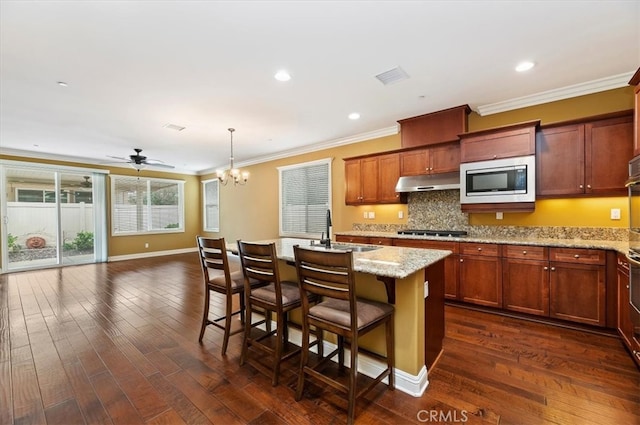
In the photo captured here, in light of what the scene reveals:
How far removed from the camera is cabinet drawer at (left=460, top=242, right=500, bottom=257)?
336 cm

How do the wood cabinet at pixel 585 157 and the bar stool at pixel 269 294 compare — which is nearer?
the bar stool at pixel 269 294

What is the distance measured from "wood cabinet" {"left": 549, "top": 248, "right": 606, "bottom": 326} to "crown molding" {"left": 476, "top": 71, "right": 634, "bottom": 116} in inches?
75.0

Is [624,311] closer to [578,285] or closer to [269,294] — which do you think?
[578,285]

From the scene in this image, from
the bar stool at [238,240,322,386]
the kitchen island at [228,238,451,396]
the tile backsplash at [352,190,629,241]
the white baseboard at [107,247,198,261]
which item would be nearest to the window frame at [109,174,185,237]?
the white baseboard at [107,247,198,261]

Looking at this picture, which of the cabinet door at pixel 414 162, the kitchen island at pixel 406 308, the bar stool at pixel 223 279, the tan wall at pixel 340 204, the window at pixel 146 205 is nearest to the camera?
the kitchen island at pixel 406 308

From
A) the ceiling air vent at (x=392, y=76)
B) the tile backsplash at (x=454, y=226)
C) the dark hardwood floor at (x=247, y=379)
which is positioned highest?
the ceiling air vent at (x=392, y=76)

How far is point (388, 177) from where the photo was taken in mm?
4602

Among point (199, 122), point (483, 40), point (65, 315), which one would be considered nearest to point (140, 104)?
point (199, 122)

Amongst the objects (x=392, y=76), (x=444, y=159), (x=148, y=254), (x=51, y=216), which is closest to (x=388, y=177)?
(x=444, y=159)

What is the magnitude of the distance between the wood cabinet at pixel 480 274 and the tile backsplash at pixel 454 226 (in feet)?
1.93

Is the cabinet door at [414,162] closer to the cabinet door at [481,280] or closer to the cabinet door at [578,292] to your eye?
the cabinet door at [481,280]

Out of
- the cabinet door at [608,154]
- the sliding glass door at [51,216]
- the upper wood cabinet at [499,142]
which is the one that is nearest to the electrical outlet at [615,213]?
the cabinet door at [608,154]

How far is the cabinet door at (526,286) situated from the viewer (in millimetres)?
3080

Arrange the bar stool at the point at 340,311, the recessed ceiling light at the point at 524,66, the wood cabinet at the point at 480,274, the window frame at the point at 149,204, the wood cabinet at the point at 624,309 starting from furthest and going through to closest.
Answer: the window frame at the point at 149,204 → the wood cabinet at the point at 480,274 → the recessed ceiling light at the point at 524,66 → the wood cabinet at the point at 624,309 → the bar stool at the point at 340,311
